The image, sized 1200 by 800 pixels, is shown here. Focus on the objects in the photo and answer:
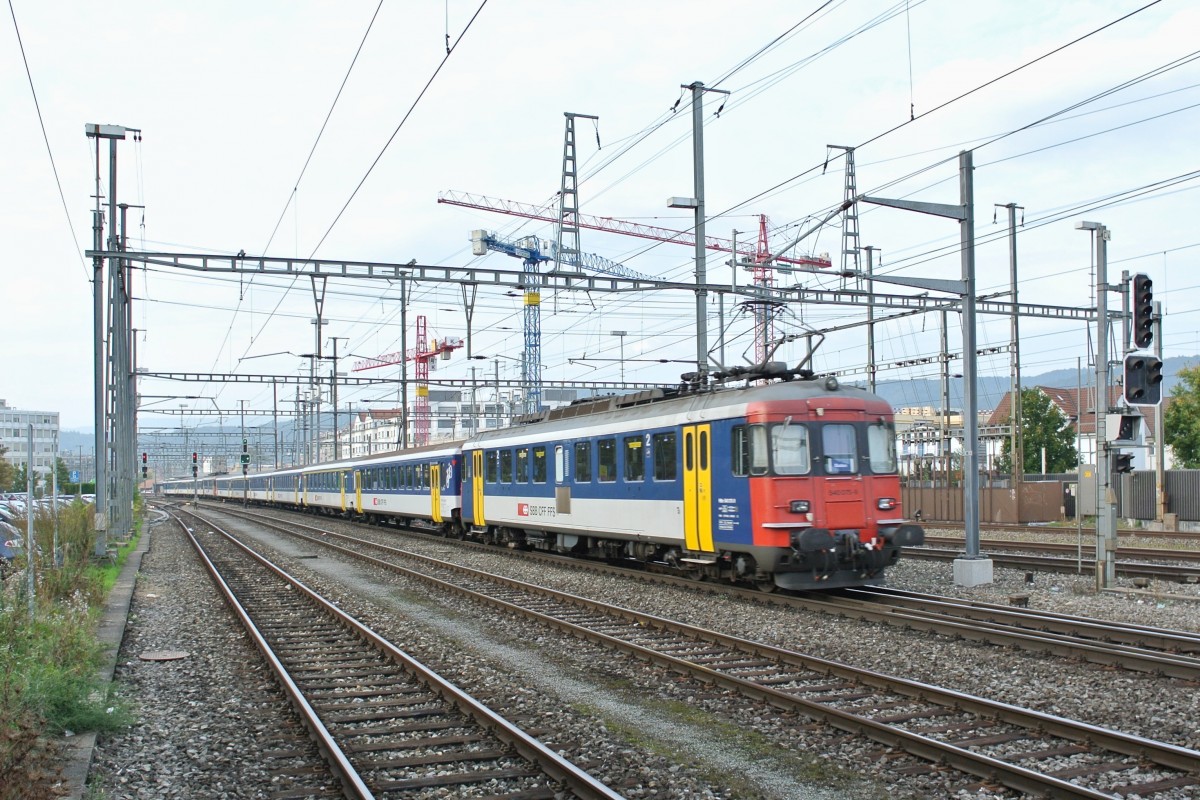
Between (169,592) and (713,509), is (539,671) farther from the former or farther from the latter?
(169,592)

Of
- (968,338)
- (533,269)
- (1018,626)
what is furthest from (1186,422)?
(1018,626)

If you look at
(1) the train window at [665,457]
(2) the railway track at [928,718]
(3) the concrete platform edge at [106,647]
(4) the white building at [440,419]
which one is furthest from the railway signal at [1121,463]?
(4) the white building at [440,419]

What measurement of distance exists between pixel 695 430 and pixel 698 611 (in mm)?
3009

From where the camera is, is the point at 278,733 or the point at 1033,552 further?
the point at 1033,552

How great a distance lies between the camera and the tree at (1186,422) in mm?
51094

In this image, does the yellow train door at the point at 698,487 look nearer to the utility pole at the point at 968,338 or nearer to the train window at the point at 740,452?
the train window at the point at 740,452

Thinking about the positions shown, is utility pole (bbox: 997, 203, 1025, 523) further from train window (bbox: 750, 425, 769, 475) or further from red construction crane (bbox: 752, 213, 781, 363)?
train window (bbox: 750, 425, 769, 475)

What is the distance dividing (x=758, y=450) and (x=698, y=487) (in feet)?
5.38

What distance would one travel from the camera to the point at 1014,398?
3284cm

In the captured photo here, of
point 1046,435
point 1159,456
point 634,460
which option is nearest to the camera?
point 634,460

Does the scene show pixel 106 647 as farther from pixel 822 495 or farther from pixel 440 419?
pixel 440 419

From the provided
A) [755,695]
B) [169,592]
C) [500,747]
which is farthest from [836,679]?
[169,592]

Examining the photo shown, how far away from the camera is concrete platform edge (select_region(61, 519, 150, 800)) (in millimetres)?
6875

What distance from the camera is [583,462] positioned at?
784 inches
